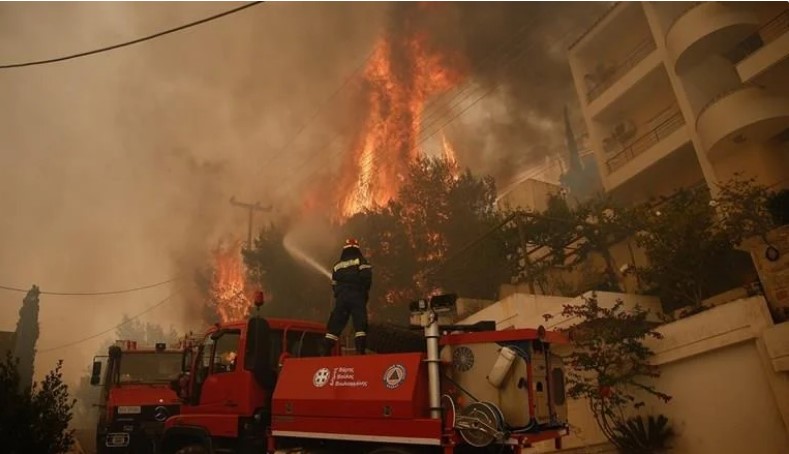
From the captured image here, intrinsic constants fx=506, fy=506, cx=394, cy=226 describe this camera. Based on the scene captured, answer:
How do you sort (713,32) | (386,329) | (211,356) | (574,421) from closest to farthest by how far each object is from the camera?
(386,329), (211,356), (574,421), (713,32)

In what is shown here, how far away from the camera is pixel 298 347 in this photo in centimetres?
703

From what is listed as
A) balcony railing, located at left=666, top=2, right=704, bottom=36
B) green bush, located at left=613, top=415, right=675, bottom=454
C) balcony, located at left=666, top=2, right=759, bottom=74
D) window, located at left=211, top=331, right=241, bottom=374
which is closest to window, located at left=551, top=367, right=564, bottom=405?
window, located at left=211, top=331, right=241, bottom=374

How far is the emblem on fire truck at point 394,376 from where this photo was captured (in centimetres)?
485

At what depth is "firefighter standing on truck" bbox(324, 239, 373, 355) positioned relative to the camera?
6.59 meters

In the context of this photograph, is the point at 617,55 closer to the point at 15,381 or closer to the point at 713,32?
the point at 713,32

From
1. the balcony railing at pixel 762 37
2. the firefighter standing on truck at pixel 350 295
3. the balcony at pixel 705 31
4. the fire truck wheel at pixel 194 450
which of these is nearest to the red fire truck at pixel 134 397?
the fire truck wheel at pixel 194 450

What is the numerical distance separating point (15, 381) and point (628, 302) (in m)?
12.3

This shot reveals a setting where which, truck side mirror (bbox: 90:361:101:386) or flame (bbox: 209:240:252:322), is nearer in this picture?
truck side mirror (bbox: 90:361:101:386)

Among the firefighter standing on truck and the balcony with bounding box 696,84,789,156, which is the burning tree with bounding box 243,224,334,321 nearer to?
the balcony with bounding box 696,84,789,156

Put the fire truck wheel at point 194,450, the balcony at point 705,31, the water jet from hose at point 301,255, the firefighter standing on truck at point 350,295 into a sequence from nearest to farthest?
the firefighter standing on truck at point 350,295 < the fire truck wheel at point 194,450 < the balcony at point 705,31 < the water jet from hose at point 301,255

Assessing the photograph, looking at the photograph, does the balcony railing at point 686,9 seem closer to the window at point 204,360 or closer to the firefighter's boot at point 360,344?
the firefighter's boot at point 360,344

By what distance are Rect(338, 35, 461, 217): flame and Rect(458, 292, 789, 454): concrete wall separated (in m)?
19.6

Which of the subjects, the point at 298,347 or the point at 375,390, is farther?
the point at 298,347

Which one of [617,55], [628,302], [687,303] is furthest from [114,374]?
[617,55]
